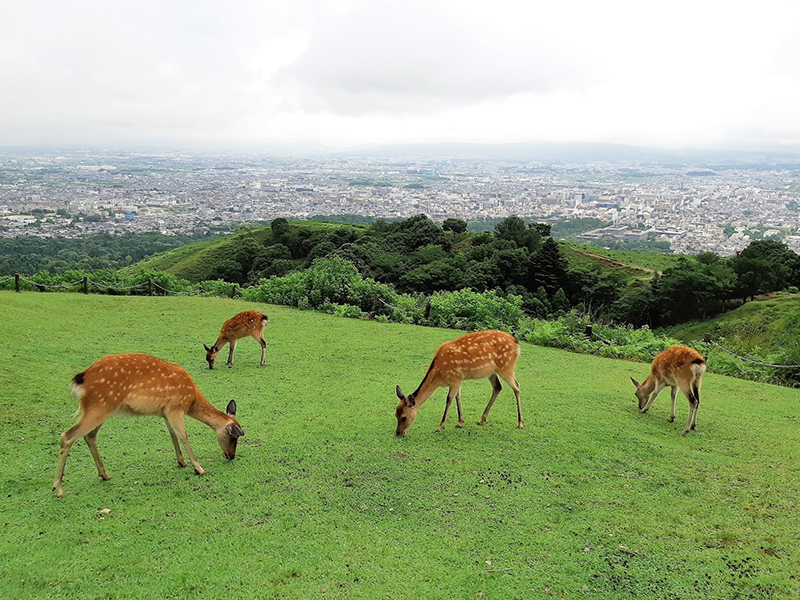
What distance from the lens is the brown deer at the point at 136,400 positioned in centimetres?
575

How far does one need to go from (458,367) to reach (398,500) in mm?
2450

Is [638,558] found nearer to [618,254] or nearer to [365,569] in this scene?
[365,569]

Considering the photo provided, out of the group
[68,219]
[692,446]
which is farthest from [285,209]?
[692,446]

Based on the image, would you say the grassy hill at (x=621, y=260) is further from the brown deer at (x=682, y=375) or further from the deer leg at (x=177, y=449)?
the deer leg at (x=177, y=449)

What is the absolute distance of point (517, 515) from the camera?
580 centimetres

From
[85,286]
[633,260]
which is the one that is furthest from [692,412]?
[633,260]

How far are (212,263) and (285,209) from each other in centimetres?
6799

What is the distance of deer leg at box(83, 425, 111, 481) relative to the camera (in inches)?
235

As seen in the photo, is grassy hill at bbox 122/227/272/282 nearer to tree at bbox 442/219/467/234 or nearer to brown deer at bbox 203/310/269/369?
tree at bbox 442/219/467/234

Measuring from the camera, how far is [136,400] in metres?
6.02

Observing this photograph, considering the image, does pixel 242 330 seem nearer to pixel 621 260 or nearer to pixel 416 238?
pixel 416 238

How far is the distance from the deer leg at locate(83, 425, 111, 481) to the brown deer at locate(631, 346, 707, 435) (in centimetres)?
825

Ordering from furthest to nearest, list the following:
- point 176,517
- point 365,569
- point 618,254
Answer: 1. point 618,254
2. point 176,517
3. point 365,569

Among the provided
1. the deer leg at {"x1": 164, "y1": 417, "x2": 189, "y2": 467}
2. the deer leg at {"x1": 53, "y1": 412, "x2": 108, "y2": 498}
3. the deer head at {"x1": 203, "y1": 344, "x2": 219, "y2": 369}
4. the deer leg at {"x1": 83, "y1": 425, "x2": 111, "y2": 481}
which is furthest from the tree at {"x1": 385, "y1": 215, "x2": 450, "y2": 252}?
the deer leg at {"x1": 53, "y1": 412, "x2": 108, "y2": 498}
